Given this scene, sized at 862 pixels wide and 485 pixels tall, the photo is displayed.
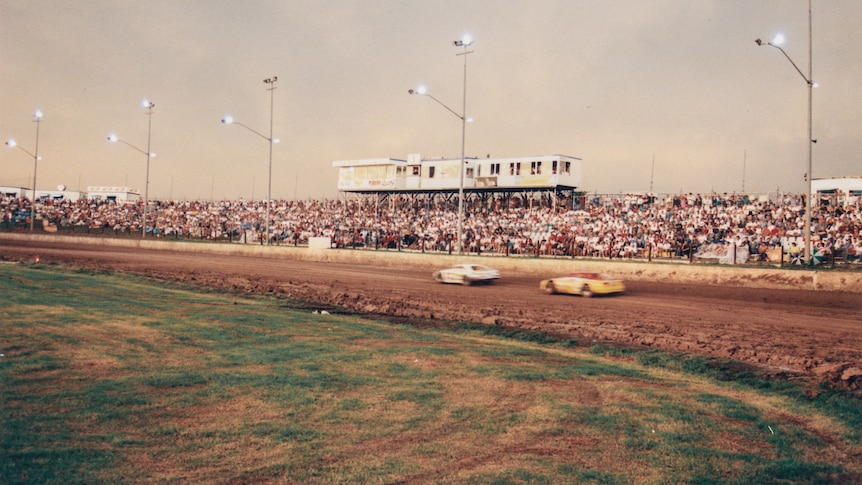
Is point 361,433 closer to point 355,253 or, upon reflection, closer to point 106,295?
point 106,295

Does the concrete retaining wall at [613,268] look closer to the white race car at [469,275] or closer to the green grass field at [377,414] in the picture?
the white race car at [469,275]

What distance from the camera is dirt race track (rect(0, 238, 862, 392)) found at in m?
12.5

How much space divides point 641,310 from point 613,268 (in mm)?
9668

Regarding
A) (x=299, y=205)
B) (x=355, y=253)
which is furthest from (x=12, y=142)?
(x=355, y=253)

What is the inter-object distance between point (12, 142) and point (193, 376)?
5909cm

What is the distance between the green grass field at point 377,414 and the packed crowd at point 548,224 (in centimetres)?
2096

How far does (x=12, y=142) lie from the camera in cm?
5488

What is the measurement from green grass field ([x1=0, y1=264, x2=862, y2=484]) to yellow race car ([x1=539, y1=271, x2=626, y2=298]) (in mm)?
9465

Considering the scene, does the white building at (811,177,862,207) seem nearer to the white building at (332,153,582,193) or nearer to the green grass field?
the white building at (332,153,582,193)

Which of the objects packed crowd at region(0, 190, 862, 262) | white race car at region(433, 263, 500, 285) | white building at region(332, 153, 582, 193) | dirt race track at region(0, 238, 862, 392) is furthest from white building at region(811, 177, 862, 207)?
white race car at region(433, 263, 500, 285)

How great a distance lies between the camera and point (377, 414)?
22.8 feet

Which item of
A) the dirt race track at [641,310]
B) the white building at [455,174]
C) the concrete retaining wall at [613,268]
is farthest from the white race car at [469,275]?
the white building at [455,174]

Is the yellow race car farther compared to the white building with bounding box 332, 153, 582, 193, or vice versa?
the white building with bounding box 332, 153, 582, 193

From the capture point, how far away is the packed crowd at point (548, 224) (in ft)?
101
